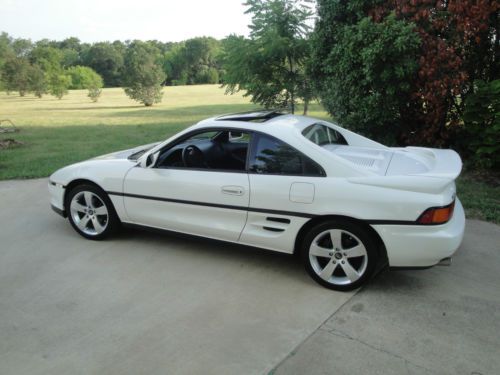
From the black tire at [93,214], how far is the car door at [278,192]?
1.62 meters

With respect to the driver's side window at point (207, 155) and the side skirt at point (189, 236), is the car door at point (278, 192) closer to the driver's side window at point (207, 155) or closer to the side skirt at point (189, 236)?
the side skirt at point (189, 236)

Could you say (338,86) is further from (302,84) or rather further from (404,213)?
(404,213)

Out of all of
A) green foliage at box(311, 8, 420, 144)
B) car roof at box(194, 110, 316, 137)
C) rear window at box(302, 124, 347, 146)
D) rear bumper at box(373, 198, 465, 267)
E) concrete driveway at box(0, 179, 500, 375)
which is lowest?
concrete driveway at box(0, 179, 500, 375)

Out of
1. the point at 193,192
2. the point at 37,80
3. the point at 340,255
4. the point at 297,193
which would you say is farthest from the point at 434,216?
the point at 37,80

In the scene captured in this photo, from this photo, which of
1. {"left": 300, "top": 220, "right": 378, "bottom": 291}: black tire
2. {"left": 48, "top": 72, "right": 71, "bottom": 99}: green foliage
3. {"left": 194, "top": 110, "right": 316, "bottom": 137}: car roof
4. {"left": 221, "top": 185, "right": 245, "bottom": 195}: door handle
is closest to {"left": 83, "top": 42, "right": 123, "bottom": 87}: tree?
{"left": 48, "top": 72, "right": 71, "bottom": 99}: green foliage

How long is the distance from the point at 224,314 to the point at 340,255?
1096mm

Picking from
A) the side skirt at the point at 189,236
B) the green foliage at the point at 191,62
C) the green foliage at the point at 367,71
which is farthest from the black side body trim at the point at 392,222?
the green foliage at the point at 191,62

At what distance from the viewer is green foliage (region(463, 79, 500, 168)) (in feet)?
21.6

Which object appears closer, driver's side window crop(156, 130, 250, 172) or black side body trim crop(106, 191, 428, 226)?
black side body trim crop(106, 191, 428, 226)

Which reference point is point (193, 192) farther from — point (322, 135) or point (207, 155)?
point (322, 135)

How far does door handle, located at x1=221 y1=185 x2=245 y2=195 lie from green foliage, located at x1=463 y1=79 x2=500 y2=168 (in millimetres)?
4750

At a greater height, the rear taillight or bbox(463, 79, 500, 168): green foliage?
bbox(463, 79, 500, 168): green foliage

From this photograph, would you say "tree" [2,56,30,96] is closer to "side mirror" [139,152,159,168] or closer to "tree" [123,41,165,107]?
"tree" [123,41,165,107]

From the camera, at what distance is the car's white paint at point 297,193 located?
10.7ft
